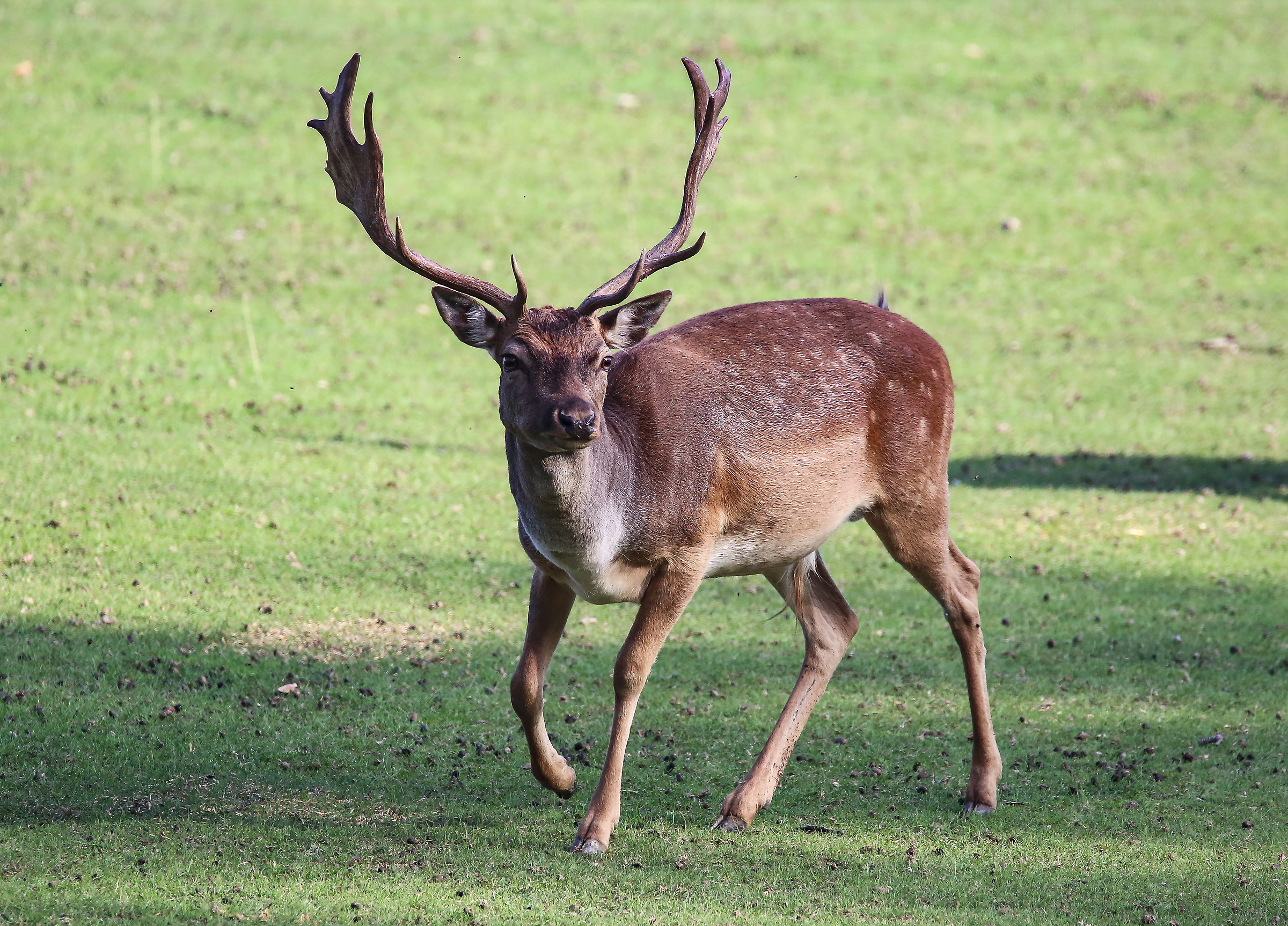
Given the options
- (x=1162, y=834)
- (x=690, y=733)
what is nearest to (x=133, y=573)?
(x=690, y=733)

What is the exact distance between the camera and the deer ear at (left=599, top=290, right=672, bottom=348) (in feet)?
20.0

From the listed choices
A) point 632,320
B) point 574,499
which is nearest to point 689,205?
point 632,320

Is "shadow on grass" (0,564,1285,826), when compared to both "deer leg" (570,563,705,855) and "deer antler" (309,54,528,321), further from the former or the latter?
"deer antler" (309,54,528,321)

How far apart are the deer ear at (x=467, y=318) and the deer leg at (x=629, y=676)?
4.11ft

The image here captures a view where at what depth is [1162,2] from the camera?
27.1 m

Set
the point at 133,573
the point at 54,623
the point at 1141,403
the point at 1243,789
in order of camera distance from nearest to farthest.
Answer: the point at 1243,789 < the point at 54,623 < the point at 133,573 < the point at 1141,403

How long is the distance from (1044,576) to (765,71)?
14547mm

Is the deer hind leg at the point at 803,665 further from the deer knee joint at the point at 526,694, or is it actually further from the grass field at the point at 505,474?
the deer knee joint at the point at 526,694

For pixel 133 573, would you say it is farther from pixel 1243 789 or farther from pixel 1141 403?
pixel 1141 403

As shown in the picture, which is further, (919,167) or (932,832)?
(919,167)

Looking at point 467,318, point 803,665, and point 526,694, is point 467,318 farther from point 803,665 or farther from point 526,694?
point 803,665

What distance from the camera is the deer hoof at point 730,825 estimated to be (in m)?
6.37

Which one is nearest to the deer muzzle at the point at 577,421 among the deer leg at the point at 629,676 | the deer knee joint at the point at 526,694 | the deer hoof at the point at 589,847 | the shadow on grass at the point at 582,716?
the deer leg at the point at 629,676

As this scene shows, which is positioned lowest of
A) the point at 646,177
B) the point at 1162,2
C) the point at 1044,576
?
the point at 1044,576
